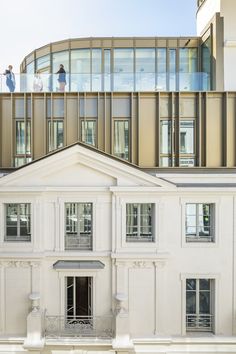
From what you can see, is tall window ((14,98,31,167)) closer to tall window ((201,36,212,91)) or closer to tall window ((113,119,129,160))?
tall window ((113,119,129,160))

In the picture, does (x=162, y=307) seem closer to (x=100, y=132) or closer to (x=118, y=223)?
(x=118, y=223)

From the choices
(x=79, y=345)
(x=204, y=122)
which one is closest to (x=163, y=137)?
(x=204, y=122)

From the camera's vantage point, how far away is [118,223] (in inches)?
591

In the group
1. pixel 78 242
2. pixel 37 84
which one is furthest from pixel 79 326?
pixel 37 84

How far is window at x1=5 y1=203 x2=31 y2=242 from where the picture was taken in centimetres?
1535

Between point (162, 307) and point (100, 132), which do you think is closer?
point (162, 307)

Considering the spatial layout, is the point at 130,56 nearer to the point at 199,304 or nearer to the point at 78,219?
the point at 78,219

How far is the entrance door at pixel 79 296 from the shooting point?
15305mm

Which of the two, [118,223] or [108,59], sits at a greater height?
[108,59]

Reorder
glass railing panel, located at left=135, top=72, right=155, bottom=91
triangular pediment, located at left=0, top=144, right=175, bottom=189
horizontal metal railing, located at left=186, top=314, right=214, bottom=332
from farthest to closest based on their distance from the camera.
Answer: glass railing panel, located at left=135, top=72, right=155, bottom=91 < horizontal metal railing, located at left=186, top=314, right=214, bottom=332 < triangular pediment, located at left=0, top=144, right=175, bottom=189

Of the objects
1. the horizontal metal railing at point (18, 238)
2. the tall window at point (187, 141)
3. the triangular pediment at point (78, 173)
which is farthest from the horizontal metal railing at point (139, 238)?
the horizontal metal railing at point (18, 238)

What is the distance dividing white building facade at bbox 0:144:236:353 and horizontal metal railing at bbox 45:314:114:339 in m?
0.04

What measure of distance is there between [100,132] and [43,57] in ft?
30.6

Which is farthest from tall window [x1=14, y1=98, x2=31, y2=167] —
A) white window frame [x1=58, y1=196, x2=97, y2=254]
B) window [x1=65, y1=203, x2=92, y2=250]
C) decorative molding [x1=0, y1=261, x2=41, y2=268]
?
decorative molding [x1=0, y1=261, x2=41, y2=268]
